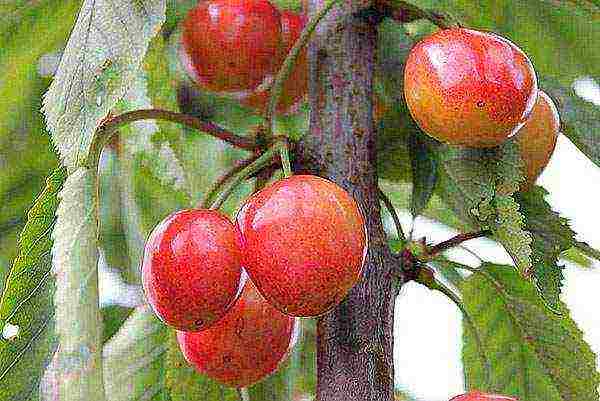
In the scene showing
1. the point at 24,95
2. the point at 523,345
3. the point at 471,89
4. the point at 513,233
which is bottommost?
the point at 523,345

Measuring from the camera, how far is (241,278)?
913 mm

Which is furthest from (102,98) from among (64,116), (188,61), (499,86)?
(188,61)

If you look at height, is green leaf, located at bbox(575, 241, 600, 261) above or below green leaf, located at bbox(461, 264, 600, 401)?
above

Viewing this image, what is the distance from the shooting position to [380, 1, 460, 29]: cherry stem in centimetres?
107

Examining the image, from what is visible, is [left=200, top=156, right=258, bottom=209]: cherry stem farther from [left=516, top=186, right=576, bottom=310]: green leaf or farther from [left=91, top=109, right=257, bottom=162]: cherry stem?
[left=516, top=186, right=576, bottom=310]: green leaf

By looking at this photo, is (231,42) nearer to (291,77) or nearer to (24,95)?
(291,77)

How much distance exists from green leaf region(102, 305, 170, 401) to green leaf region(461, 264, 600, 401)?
1.36ft

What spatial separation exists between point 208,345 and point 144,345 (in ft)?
1.20

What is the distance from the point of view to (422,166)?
1199 millimetres

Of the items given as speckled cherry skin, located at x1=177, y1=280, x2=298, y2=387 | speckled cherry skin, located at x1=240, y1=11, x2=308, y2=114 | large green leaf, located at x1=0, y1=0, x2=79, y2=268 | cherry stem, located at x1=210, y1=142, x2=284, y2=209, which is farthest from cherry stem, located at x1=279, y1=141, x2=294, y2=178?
large green leaf, located at x1=0, y1=0, x2=79, y2=268

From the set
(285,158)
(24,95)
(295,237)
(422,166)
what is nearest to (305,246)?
(295,237)

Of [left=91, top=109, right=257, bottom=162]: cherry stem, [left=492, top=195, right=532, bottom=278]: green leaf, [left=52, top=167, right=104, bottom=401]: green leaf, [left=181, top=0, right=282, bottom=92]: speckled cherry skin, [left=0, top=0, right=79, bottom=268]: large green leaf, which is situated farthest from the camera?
[left=0, top=0, right=79, bottom=268]: large green leaf

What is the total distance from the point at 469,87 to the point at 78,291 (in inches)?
16.0

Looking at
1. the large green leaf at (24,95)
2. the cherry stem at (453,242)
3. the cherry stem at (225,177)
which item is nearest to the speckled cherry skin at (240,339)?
the cherry stem at (225,177)
